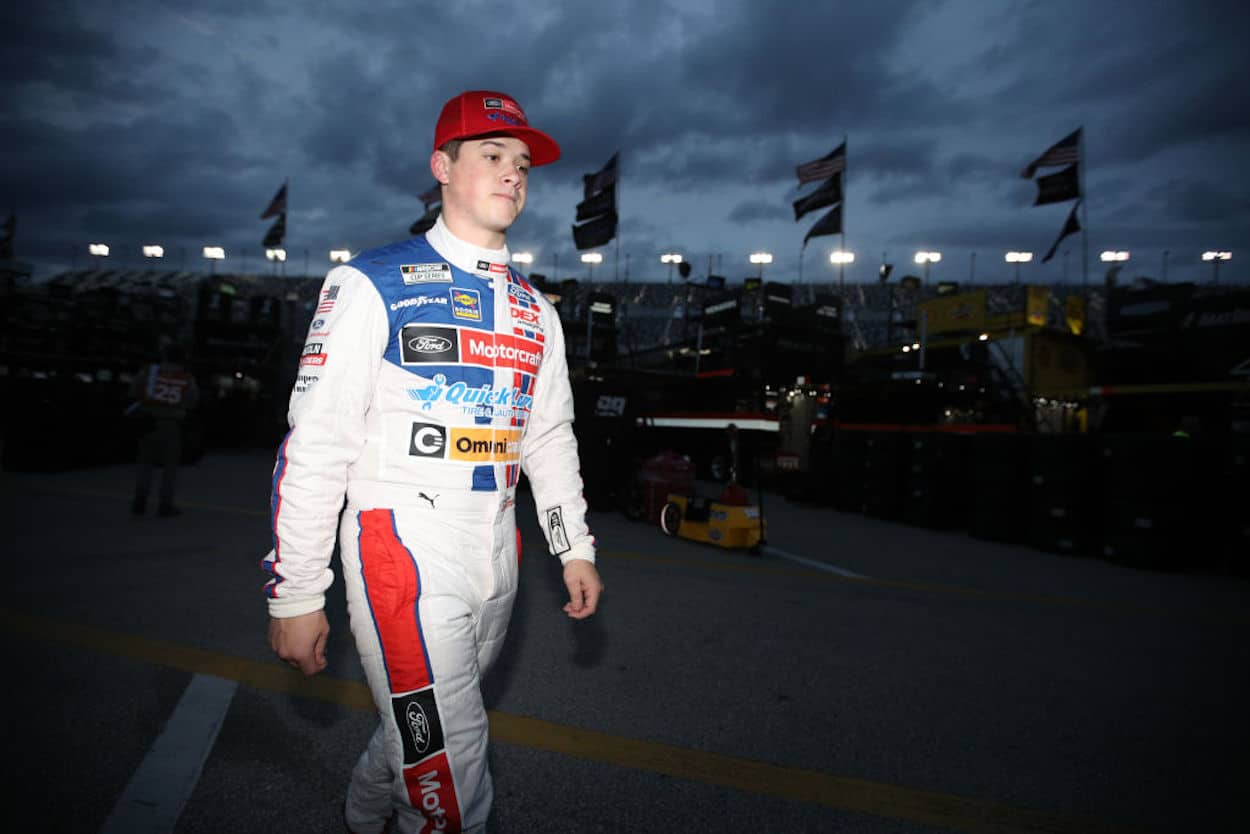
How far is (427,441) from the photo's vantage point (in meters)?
1.58

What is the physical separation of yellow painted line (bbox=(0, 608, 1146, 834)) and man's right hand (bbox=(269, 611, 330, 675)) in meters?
1.34

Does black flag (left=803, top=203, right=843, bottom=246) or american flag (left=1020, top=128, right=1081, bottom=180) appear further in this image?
black flag (left=803, top=203, right=843, bottom=246)

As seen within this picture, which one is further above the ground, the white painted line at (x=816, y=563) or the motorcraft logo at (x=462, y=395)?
the motorcraft logo at (x=462, y=395)

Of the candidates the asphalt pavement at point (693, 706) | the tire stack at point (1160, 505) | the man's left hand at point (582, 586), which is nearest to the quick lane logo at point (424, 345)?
the man's left hand at point (582, 586)

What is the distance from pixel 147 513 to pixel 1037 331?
19666 millimetres

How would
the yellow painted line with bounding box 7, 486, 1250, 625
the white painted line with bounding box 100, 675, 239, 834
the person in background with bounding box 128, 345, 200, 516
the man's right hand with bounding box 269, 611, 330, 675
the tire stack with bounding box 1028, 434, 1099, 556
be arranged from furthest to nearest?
the person in background with bounding box 128, 345, 200, 516, the tire stack with bounding box 1028, 434, 1099, 556, the yellow painted line with bounding box 7, 486, 1250, 625, the white painted line with bounding box 100, 675, 239, 834, the man's right hand with bounding box 269, 611, 330, 675

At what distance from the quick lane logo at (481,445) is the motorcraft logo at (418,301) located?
1.07 feet

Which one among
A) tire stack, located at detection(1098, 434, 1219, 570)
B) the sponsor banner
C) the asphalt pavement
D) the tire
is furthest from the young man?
the sponsor banner

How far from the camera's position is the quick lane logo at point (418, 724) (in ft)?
4.76

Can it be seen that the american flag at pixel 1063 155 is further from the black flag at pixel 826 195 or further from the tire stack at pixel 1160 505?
the tire stack at pixel 1160 505

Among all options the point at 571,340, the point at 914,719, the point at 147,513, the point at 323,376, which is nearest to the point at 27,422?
the point at 147,513

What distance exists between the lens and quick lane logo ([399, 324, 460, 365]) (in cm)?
161

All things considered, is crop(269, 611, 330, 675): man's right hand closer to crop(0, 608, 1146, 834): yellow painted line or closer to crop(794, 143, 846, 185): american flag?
crop(0, 608, 1146, 834): yellow painted line

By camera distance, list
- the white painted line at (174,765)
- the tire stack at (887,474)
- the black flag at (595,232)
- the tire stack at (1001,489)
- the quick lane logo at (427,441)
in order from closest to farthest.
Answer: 1. the quick lane logo at (427,441)
2. the white painted line at (174,765)
3. the tire stack at (1001,489)
4. the tire stack at (887,474)
5. the black flag at (595,232)
